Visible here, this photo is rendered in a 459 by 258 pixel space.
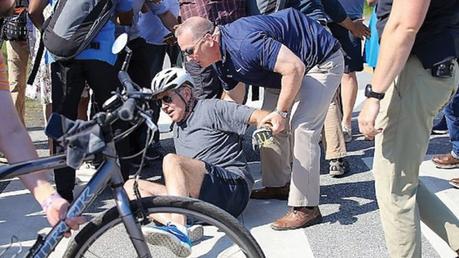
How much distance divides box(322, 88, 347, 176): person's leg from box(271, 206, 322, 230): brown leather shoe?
0.90m

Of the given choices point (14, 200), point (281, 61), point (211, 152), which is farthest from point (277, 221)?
point (14, 200)

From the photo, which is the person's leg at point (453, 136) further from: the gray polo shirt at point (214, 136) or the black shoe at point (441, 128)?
the gray polo shirt at point (214, 136)

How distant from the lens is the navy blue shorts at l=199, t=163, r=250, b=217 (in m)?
4.02

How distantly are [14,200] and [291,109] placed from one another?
6.76 feet

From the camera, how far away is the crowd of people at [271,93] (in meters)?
2.88

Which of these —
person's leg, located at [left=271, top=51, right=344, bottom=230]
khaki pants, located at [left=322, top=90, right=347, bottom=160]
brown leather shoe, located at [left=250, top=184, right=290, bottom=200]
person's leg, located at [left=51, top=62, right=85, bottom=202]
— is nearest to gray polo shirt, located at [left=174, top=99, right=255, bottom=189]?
person's leg, located at [left=271, top=51, right=344, bottom=230]

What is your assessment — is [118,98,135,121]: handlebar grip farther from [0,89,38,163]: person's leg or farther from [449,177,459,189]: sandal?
[449,177,459,189]: sandal

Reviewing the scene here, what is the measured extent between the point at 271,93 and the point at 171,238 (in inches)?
66.5

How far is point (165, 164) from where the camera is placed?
13.0 feet

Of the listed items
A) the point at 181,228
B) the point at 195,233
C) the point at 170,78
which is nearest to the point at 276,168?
the point at 170,78

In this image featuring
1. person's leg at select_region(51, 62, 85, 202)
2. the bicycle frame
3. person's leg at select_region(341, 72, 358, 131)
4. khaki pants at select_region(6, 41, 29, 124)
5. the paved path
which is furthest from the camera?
person's leg at select_region(341, 72, 358, 131)

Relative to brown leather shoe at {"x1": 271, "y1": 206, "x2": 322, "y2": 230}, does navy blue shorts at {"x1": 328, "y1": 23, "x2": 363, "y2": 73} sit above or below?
above

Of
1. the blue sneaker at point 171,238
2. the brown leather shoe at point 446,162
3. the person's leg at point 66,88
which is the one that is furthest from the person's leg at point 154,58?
the blue sneaker at point 171,238

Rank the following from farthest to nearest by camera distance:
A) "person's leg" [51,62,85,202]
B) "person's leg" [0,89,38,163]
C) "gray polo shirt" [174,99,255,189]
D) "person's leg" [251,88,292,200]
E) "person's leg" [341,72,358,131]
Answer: "person's leg" [341,72,358,131] → "person's leg" [251,88,292,200] → "person's leg" [51,62,85,202] → "gray polo shirt" [174,99,255,189] → "person's leg" [0,89,38,163]
